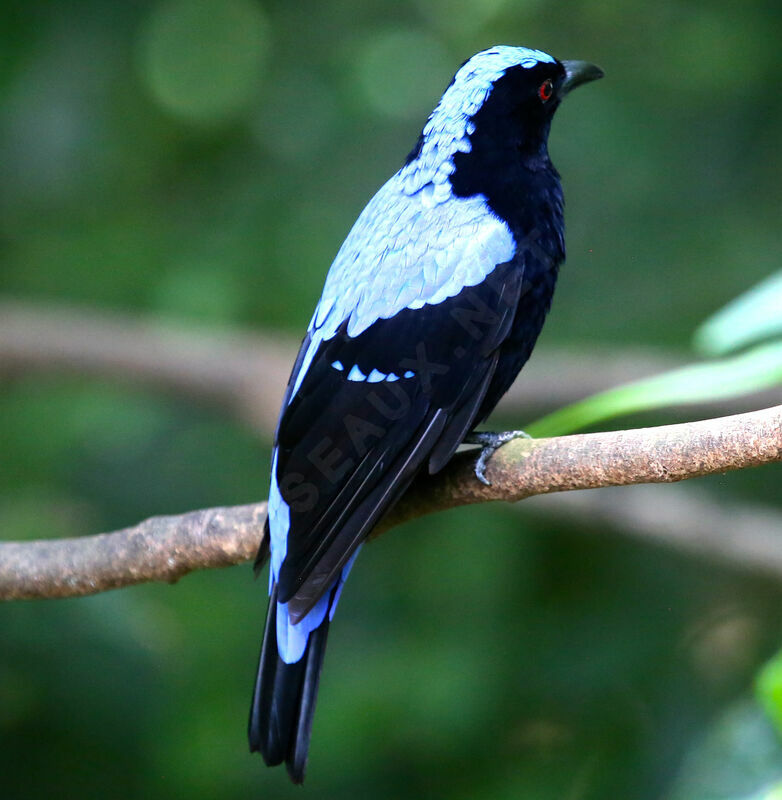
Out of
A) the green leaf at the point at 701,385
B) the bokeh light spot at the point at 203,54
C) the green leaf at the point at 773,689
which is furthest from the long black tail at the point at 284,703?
the bokeh light spot at the point at 203,54

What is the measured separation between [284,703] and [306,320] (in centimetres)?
237

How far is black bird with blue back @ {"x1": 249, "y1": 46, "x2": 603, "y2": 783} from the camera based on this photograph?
2.50 m

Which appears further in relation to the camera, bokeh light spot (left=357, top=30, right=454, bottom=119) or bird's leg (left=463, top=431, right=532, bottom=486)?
bokeh light spot (left=357, top=30, right=454, bottom=119)

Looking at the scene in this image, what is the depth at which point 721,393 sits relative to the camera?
2.10 m

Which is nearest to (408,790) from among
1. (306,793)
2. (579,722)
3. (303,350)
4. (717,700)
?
(306,793)

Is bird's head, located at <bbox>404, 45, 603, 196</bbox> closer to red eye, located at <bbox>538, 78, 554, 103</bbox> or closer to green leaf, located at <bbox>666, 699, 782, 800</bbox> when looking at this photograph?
red eye, located at <bbox>538, 78, 554, 103</bbox>

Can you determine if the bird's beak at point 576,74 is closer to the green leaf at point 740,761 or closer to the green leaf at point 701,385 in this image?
the green leaf at point 701,385

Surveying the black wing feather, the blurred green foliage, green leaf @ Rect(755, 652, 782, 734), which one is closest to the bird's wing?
the black wing feather

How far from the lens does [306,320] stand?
4.68 metres

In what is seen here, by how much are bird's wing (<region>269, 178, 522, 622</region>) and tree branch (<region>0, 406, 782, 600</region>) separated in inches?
6.1

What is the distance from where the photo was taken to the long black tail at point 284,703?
2.51 meters

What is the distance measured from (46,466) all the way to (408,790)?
1927mm

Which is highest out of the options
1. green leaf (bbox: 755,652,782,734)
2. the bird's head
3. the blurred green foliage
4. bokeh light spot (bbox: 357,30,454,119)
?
the bird's head

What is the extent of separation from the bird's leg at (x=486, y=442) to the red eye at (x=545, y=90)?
0.97 meters
